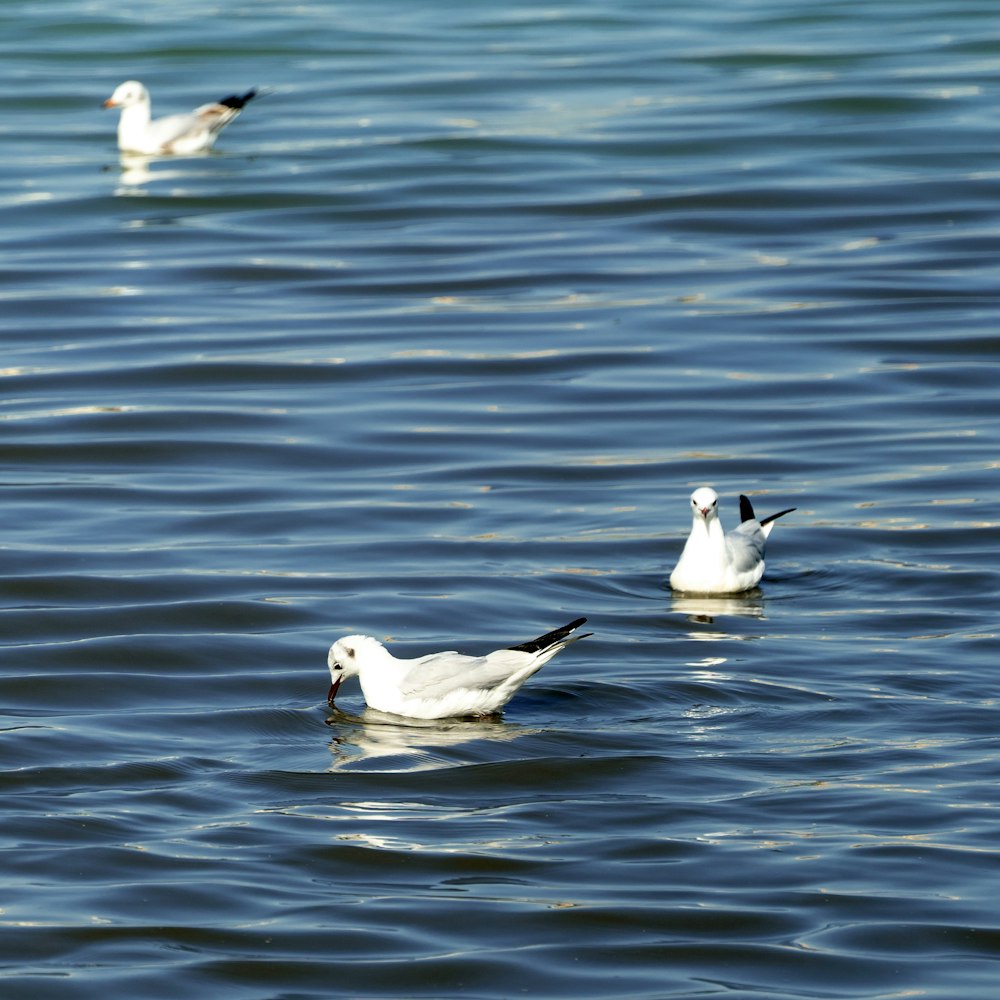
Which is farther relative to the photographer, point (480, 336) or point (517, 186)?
point (517, 186)

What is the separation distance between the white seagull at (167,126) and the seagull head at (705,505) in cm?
1433

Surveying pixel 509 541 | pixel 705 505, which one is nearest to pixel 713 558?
pixel 705 505

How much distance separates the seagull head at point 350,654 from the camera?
27.9 feet

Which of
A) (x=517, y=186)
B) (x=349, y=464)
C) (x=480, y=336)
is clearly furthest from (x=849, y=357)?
(x=517, y=186)

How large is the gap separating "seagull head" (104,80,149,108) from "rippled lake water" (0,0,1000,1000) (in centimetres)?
69

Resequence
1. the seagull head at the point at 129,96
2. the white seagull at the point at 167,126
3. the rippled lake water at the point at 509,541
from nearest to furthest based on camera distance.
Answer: the rippled lake water at the point at 509,541, the white seagull at the point at 167,126, the seagull head at the point at 129,96

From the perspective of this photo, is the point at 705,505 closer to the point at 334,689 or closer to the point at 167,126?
the point at 334,689

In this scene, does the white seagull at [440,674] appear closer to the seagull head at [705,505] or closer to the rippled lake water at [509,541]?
the rippled lake water at [509,541]

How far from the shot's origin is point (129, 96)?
2405 centimetres

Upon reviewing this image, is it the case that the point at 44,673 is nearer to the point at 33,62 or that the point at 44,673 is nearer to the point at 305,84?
the point at 305,84

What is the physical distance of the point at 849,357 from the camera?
14812mm

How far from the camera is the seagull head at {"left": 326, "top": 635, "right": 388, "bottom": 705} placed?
852 cm

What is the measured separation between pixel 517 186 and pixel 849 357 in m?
6.85

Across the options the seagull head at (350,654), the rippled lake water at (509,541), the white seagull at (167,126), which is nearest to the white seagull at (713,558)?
the rippled lake water at (509,541)
